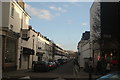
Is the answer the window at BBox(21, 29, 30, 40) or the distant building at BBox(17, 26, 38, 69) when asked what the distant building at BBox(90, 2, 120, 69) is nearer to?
the distant building at BBox(17, 26, 38, 69)

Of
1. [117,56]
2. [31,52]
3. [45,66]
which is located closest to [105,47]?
[117,56]

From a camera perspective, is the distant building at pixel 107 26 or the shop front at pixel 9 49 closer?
the shop front at pixel 9 49

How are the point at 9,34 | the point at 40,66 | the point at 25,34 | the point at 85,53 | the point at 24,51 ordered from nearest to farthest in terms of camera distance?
the point at 9,34 → the point at 40,66 → the point at 24,51 → the point at 25,34 → the point at 85,53

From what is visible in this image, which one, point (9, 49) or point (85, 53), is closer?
point (9, 49)

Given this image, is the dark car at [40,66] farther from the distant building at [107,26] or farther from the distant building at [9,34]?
the distant building at [107,26]

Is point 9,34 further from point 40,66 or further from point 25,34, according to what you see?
point 25,34

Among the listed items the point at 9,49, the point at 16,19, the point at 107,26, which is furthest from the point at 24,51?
the point at 107,26

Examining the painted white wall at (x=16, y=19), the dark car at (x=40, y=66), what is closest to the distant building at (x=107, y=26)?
the dark car at (x=40, y=66)

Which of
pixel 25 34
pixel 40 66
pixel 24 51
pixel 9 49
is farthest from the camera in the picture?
pixel 25 34

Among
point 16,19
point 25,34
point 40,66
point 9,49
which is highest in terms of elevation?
point 16,19

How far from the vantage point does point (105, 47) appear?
101 ft

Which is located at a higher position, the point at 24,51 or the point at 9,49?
the point at 9,49

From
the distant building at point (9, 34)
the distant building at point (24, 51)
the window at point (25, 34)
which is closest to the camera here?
the distant building at point (9, 34)

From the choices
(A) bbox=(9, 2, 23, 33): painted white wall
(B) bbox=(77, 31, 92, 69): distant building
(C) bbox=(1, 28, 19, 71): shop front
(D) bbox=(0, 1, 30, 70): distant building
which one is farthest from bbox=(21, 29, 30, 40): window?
(B) bbox=(77, 31, 92, 69): distant building
